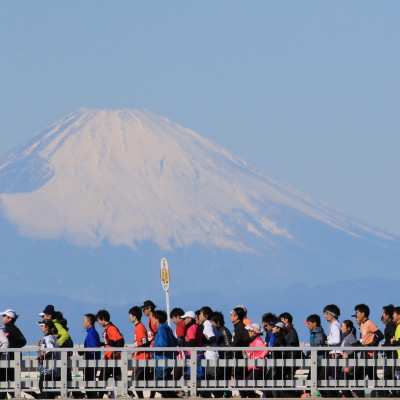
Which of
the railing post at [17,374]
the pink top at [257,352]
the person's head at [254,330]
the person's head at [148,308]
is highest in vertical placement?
the person's head at [148,308]

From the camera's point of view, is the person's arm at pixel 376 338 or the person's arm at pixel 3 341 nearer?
the person's arm at pixel 3 341

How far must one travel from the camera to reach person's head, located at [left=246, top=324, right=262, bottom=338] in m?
19.9

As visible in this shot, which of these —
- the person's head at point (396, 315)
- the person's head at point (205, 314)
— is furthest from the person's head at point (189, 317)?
the person's head at point (396, 315)

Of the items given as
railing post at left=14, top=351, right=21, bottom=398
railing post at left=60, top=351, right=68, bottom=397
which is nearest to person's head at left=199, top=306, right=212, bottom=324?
railing post at left=60, top=351, right=68, bottom=397

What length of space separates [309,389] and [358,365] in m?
0.86

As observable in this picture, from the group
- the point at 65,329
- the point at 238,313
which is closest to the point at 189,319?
the point at 238,313

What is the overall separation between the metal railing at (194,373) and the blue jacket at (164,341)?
3 cm

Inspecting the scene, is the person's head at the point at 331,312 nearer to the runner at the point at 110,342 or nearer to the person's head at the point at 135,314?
the person's head at the point at 135,314

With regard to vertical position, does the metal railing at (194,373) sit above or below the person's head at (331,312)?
below

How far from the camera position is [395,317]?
65.4ft

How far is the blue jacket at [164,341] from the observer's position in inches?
769

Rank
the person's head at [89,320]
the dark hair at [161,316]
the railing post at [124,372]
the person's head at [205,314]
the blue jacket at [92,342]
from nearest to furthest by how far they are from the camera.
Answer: the railing post at [124,372], the dark hair at [161,316], the blue jacket at [92,342], the person's head at [89,320], the person's head at [205,314]

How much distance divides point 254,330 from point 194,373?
1.26m

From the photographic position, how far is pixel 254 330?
19938 mm
